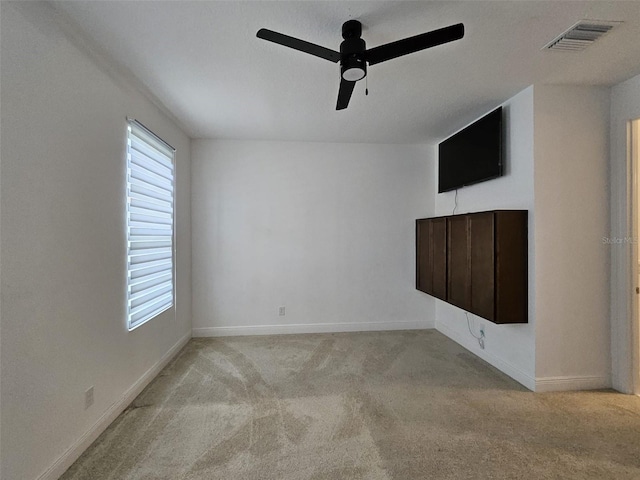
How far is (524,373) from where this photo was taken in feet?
8.80

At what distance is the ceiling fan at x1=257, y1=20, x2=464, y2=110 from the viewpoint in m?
1.54

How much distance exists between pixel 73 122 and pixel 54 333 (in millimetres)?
1236

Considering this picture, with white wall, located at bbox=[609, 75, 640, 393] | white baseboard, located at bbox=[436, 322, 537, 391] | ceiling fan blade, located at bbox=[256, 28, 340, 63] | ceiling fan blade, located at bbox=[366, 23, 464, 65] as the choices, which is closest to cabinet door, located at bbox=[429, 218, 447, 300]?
white baseboard, located at bbox=[436, 322, 537, 391]

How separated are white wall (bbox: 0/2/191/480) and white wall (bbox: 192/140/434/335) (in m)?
1.61

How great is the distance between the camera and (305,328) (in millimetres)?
4113

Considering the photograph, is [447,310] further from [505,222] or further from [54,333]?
[54,333]

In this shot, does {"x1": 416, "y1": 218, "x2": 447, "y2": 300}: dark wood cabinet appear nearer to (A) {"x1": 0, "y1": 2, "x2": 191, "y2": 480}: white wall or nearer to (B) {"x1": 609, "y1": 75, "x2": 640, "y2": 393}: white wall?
(B) {"x1": 609, "y1": 75, "x2": 640, "y2": 393}: white wall

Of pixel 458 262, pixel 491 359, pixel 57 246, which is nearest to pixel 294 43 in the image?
pixel 57 246

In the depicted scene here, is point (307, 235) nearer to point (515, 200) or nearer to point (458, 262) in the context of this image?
point (458, 262)

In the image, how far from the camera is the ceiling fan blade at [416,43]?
151 cm

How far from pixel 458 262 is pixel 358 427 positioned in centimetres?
188

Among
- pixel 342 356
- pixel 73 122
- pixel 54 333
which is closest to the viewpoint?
pixel 54 333

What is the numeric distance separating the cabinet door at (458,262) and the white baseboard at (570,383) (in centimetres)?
81

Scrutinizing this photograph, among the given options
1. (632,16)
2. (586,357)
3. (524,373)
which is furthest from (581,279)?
(632,16)
